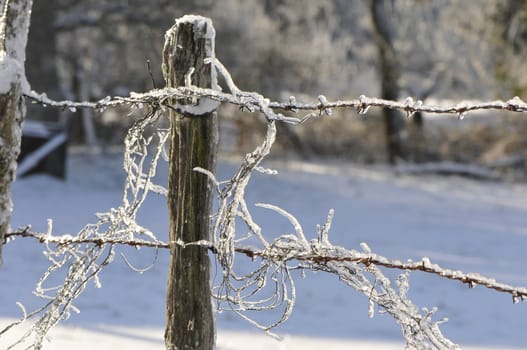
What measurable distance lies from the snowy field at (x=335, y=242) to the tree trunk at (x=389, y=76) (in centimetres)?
67

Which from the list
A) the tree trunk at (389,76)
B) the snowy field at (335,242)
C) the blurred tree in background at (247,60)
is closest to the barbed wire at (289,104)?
the snowy field at (335,242)

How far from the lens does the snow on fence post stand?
2.13 m

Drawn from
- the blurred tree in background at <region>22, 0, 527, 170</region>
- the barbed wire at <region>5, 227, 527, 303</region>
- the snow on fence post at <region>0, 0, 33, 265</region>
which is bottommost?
the barbed wire at <region>5, 227, 527, 303</region>

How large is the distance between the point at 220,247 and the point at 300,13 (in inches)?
1027

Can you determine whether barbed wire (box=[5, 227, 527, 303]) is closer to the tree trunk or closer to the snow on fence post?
the snow on fence post

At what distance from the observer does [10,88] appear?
2127 mm

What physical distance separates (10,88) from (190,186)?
552 millimetres

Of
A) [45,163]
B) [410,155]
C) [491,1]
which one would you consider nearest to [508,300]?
[45,163]

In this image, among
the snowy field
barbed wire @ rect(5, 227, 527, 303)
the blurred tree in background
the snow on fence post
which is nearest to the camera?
barbed wire @ rect(5, 227, 527, 303)

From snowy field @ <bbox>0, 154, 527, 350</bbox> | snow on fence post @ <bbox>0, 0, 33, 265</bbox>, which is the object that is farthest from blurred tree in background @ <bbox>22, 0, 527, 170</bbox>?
snow on fence post @ <bbox>0, 0, 33, 265</bbox>

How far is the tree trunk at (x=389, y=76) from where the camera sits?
15.9 meters

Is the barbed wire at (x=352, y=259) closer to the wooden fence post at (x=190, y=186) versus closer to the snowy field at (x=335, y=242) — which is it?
the wooden fence post at (x=190, y=186)

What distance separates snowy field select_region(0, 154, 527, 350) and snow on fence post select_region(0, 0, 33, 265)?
2511 millimetres

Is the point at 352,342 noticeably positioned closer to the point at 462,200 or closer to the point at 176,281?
the point at 176,281
